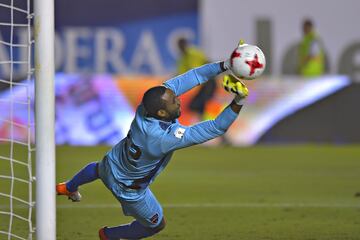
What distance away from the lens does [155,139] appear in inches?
267

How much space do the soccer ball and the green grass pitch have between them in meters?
2.05

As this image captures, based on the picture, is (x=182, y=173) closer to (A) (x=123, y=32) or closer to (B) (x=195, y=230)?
(B) (x=195, y=230)

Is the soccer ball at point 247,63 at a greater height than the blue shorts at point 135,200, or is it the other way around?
the soccer ball at point 247,63

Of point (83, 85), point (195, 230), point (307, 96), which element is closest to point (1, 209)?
point (195, 230)

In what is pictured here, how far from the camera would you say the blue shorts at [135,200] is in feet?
23.4

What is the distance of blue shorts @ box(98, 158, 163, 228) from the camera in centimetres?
712

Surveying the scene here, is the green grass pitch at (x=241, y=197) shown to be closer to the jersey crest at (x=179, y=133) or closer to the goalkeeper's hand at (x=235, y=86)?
the jersey crest at (x=179, y=133)

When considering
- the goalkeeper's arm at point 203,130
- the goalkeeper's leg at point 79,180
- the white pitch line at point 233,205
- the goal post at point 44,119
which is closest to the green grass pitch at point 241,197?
the white pitch line at point 233,205

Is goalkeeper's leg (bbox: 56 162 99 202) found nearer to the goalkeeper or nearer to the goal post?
the goalkeeper

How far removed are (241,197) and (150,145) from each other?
4520 mm

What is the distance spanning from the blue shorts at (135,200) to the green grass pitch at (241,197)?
106 cm

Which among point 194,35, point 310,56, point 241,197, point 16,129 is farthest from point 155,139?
point 194,35

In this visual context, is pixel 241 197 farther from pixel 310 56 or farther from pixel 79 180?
pixel 310 56

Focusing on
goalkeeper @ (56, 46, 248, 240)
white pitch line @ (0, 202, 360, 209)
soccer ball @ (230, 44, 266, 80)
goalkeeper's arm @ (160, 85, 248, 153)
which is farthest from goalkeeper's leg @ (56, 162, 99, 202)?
white pitch line @ (0, 202, 360, 209)
